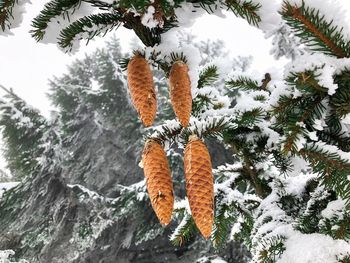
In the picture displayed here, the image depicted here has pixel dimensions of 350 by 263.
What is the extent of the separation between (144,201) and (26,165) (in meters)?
3.80

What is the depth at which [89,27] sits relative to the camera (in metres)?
1.36

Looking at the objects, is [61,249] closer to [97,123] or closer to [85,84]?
[97,123]

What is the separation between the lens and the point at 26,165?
1073 cm

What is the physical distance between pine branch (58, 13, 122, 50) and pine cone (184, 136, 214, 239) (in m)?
0.57

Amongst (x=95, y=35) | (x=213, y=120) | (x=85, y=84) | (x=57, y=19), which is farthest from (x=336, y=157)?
(x=85, y=84)

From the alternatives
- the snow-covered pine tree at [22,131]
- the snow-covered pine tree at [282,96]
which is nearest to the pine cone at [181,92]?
the snow-covered pine tree at [282,96]

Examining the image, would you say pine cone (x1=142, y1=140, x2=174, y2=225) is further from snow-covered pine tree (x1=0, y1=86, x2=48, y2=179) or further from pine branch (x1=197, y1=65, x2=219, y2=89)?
snow-covered pine tree (x1=0, y1=86, x2=48, y2=179)

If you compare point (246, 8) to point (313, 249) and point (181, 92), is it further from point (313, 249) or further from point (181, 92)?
point (313, 249)

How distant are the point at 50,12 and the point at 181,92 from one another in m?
0.57

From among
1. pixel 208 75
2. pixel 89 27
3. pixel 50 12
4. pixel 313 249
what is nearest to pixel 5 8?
pixel 50 12

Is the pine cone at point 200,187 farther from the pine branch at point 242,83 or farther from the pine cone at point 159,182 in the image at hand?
the pine branch at point 242,83

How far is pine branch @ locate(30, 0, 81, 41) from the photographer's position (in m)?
1.28

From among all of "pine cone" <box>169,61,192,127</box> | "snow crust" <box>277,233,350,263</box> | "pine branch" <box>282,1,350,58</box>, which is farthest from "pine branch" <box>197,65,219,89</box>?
"snow crust" <box>277,233,350,263</box>

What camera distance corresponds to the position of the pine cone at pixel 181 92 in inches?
51.8
